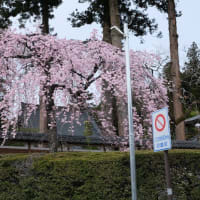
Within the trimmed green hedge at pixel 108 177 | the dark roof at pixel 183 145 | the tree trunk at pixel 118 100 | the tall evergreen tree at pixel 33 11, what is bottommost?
the trimmed green hedge at pixel 108 177

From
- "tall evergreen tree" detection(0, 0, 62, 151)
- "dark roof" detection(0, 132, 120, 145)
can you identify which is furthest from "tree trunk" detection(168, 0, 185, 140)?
"tall evergreen tree" detection(0, 0, 62, 151)

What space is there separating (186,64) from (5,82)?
92.7 feet

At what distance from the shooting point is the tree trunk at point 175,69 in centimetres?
1299

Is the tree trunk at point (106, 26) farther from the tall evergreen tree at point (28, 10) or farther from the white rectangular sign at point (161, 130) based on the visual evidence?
the white rectangular sign at point (161, 130)

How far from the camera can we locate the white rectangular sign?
16.1 ft

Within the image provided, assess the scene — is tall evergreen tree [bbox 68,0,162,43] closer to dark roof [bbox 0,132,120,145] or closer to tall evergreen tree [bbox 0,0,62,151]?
tall evergreen tree [bbox 0,0,62,151]

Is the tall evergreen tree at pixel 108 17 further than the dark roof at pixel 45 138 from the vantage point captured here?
Yes

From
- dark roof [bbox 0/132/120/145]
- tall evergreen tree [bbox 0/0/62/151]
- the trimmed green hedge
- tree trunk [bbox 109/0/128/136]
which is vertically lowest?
the trimmed green hedge

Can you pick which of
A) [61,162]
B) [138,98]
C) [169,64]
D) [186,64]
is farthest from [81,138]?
[186,64]

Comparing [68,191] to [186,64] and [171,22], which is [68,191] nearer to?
[171,22]

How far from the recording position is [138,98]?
30.1 ft

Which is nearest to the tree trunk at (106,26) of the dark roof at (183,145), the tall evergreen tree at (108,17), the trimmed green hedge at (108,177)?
the tall evergreen tree at (108,17)

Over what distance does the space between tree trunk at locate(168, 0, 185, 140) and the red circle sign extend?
7.88m

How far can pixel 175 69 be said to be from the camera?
1343cm
